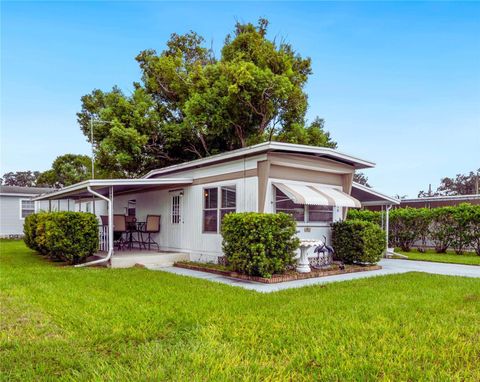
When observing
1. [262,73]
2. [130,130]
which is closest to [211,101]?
[262,73]

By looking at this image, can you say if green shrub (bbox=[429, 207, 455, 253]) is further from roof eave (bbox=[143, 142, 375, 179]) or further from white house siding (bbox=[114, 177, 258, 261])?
white house siding (bbox=[114, 177, 258, 261])

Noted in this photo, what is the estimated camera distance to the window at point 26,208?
2584 cm

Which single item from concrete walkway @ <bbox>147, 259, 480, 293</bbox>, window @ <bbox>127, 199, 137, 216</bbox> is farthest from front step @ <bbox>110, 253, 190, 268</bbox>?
window @ <bbox>127, 199, 137, 216</bbox>

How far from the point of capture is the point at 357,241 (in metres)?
10.3

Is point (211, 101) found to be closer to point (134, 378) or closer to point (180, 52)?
point (180, 52)

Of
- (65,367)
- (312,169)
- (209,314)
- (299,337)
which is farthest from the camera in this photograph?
(312,169)

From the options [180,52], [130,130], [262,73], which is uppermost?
[180,52]

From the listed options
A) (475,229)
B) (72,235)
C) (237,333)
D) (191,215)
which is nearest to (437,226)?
(475,229)

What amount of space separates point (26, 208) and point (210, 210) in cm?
2100

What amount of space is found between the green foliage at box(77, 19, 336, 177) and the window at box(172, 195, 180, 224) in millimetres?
7936

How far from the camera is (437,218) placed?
15.9m

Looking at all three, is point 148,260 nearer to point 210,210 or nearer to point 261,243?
point 210,210

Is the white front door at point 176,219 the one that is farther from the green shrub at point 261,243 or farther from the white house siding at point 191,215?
the green shrub at point 261,243

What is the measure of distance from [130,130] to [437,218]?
1573 cm
